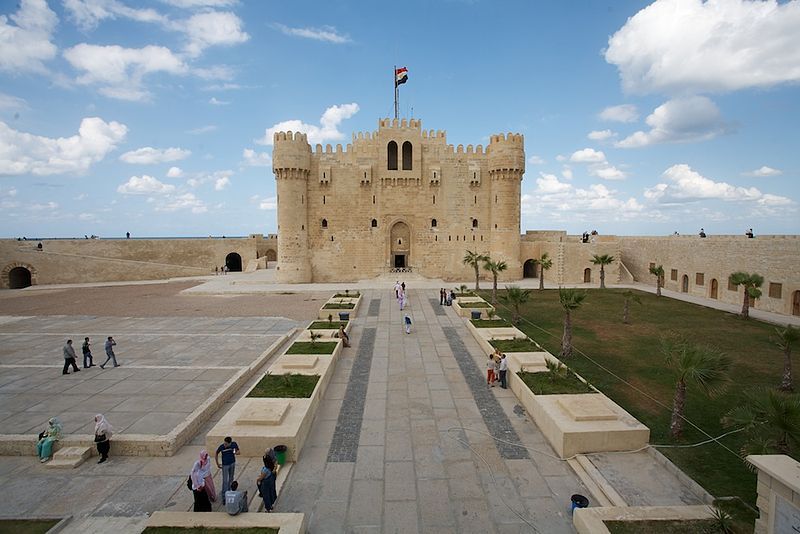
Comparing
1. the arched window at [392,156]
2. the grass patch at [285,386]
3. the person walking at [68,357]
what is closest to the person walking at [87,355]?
the person walking at [68,357]

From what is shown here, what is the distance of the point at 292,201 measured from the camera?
36656 millimetres

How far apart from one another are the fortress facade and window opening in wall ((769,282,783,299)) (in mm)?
17649

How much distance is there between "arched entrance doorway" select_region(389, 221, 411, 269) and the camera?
3922 centimetres

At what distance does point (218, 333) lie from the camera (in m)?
20.0

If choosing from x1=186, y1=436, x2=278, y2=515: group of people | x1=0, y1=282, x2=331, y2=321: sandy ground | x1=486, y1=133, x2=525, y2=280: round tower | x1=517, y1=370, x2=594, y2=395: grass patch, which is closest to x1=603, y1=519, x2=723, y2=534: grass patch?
x1=517, y1=370, x2=594, y2=395: grass patch

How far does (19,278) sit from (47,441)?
138ft

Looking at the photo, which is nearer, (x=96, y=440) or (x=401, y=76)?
(x=96, y=440)

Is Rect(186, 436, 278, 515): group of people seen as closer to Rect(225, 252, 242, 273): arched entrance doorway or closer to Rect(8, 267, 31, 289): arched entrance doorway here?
Rect(8, 267, 31, 289): arched entrance doorway

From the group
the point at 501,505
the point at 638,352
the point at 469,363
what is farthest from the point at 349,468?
the point at 638,352

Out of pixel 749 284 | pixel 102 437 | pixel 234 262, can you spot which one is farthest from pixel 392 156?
pixel 102 437

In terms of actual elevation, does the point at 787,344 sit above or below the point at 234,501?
above

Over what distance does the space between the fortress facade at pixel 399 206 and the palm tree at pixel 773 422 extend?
3068 centimetres

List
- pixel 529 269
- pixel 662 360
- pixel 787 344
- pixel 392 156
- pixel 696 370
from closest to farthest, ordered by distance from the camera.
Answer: pixel 696 370 → pixel 787 344 → pixel 662 360 → pixel 392 156 → pixel 529 269

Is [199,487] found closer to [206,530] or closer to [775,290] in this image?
[206,530]
